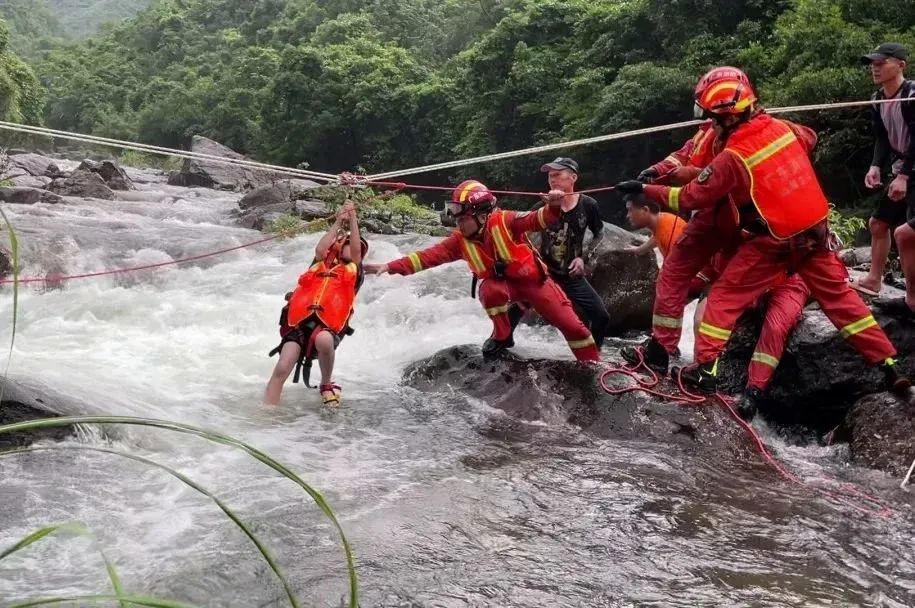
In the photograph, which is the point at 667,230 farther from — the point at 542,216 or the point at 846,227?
the point at 846,227

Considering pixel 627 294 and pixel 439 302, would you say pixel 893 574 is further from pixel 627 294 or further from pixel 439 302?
pixel 439 302

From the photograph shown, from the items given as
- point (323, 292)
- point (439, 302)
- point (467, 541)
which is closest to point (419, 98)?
point (439, 302)

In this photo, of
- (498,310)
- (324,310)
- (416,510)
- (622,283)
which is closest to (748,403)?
(498,310)

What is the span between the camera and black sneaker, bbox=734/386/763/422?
546 cm

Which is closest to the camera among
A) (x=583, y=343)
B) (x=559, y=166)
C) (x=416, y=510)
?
(x=416, y=510)

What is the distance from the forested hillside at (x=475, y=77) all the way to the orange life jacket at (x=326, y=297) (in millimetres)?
11783

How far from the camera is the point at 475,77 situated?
30.1m

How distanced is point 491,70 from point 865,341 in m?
25.8

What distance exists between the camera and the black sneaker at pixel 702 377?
5.57 meters

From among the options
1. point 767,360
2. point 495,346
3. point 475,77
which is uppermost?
point 475,77

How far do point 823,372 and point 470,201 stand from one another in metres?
2.87

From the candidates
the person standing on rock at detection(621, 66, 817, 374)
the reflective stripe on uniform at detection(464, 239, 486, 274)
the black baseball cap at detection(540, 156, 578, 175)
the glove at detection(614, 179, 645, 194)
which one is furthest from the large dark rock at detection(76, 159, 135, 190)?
the glove at detection(614, 179, 645, 194)

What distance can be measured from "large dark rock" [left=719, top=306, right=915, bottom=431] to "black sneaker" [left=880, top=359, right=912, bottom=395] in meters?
0.42

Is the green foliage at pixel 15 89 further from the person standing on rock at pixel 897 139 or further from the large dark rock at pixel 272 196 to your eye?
the person standing on rock at pixel 897 139
